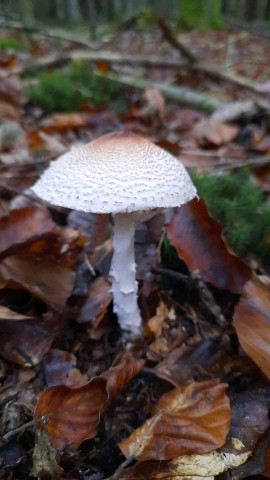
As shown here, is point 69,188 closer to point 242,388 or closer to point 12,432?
point 12,432

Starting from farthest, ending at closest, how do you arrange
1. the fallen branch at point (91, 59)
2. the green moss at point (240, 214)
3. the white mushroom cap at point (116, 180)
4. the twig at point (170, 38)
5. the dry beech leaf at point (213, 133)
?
the fallen branch at point (91, 59) < the twig at point (170, 38) < the dry beech leaf at point (213, 133) < the green moss at point (240, 214) < the white mushroom cap at point (116, 180)

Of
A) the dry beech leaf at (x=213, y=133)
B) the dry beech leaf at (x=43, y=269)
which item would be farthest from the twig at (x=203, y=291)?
the dry beech leaf at (x=213, y=133)

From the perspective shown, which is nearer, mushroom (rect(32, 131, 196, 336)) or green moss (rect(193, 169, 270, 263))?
mushroom (rect(32, 131, 196, 336))

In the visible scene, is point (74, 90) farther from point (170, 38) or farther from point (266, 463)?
point (266, 463)

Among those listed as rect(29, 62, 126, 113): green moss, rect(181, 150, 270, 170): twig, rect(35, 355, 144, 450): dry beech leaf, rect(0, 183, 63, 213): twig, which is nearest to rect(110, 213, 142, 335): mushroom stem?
rect(35, 355, 144, 450): dry beech leaf

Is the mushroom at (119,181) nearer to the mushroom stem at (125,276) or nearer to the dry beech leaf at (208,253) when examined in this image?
the mushroom stem at (125,276)

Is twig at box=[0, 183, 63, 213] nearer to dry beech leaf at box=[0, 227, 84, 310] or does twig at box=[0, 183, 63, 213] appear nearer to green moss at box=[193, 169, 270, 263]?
dry beech leaf at box=[0, 227, 84, 310]
